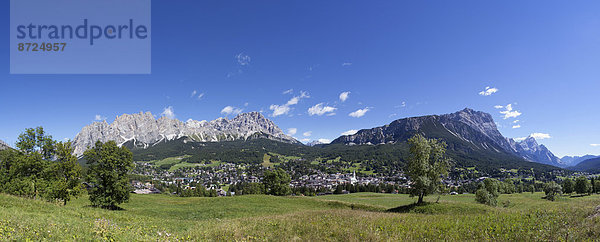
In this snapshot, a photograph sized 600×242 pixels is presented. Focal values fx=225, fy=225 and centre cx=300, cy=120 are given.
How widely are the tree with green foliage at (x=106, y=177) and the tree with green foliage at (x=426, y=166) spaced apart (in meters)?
40.6

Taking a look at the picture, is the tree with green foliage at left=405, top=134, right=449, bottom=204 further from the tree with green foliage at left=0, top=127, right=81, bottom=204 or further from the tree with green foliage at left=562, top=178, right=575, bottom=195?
the tree with green foliage at left=562, top=178, right=575, bottom=195

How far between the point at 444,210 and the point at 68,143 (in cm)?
5107

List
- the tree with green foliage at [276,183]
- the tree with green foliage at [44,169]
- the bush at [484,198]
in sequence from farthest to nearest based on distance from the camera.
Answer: the tree with green foliage at [276,183], the bush at [484,198], the tree with green foliage at [44,169]

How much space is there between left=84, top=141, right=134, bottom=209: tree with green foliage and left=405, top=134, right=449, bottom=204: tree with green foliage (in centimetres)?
4065

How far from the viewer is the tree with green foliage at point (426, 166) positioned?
30367mm

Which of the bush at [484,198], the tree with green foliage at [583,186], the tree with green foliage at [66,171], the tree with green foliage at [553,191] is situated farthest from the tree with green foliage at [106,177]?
the tree with green foliage at [583,186]

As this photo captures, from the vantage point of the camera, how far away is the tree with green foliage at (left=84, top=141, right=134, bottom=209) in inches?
1216

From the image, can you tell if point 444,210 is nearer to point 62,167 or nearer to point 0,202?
point 0,202

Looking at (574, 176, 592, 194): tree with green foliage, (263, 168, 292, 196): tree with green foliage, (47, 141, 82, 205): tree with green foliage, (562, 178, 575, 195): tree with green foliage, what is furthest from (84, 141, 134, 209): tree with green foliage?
(562, 178, 575, 195): tree with green foliage

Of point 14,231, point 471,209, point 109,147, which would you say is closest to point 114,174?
point 109,147

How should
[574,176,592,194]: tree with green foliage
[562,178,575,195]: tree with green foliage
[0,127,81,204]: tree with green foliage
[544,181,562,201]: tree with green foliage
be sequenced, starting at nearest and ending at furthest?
[0,127,81,204]: tree with green foliage
[544,181,562,201]: tree with green foliage
[574,176,592,194]: tree with green foliage
[562,178,575,195]: tree with green foliage

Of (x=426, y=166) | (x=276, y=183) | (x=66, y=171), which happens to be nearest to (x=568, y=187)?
(x=426, y=166)

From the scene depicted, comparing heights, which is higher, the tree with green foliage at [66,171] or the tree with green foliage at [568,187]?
the tree with green foliage at [66,171]

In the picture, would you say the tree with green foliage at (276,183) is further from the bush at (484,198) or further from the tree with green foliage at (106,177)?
the bush at (484,198)
